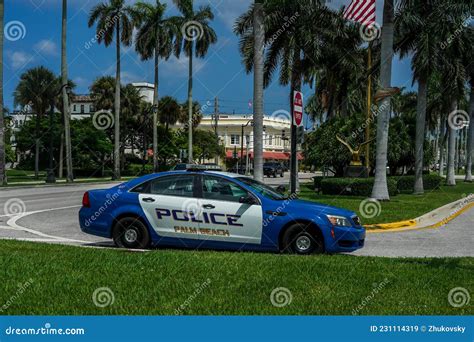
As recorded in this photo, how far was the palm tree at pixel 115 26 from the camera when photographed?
162ft

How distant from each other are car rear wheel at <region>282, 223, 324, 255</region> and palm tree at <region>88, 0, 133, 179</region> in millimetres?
41510

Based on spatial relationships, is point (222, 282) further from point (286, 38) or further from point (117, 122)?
point (117, 122)

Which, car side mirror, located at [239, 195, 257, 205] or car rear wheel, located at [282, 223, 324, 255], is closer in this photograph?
car rear wheel, located at [282, 223, 324, 255]

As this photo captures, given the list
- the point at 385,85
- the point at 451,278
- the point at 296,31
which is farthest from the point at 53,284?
the point at 296,31

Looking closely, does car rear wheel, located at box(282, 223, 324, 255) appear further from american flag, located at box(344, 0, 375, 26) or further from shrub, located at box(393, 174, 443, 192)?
shrub, located at box(393, 174, 443, 192)

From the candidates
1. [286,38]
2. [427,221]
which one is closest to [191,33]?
[286,38]

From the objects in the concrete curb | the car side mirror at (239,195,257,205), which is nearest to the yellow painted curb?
the concrete curb

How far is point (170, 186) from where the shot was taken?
9.68 metres

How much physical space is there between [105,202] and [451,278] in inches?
229

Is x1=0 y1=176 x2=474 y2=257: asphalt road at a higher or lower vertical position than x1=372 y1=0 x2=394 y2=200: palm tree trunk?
lower

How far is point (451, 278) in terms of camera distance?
7102mm

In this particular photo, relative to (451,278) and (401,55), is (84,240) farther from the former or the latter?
(401,55)

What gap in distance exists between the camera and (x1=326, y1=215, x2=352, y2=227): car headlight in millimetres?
8977

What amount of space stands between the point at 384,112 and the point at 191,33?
37560mm
